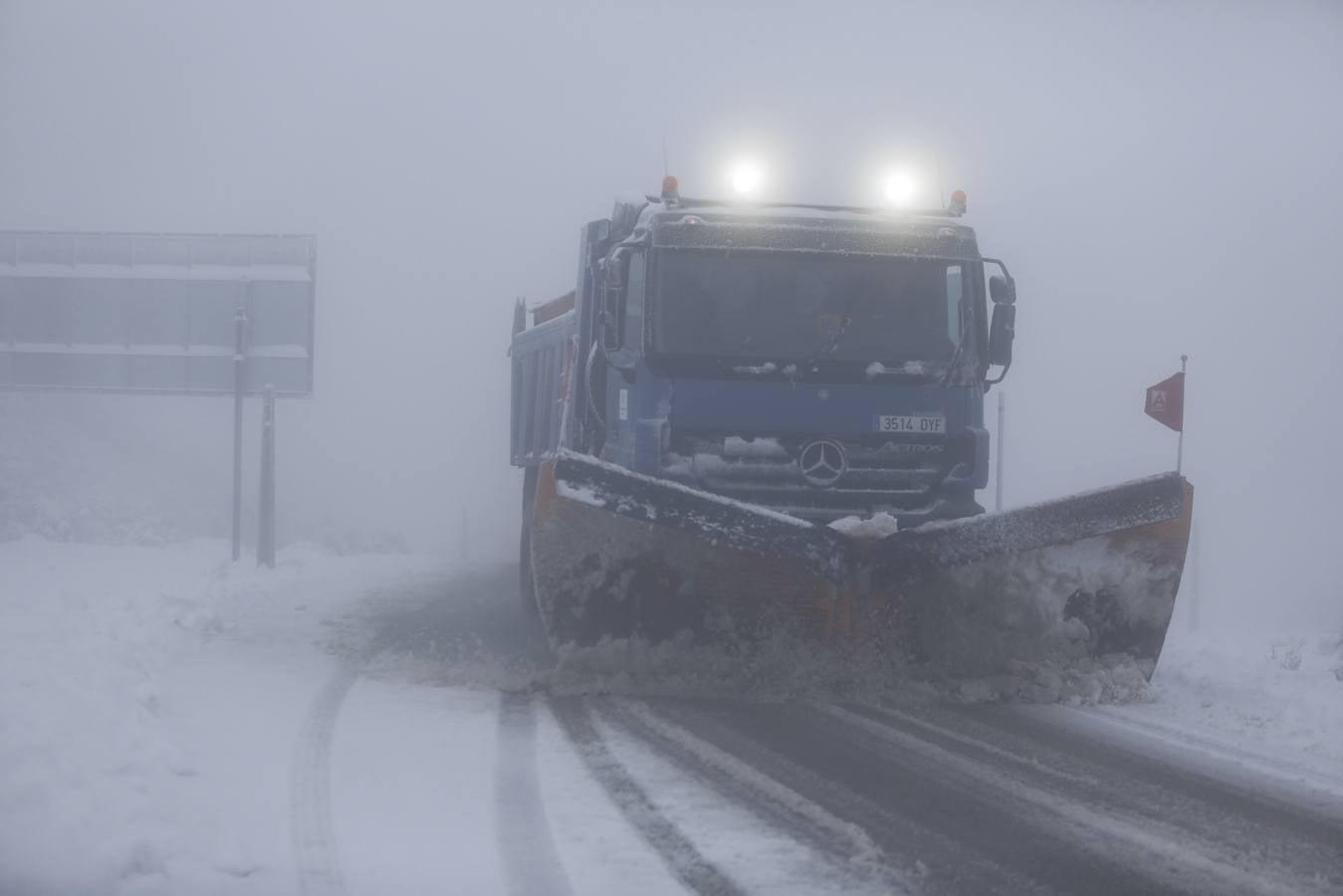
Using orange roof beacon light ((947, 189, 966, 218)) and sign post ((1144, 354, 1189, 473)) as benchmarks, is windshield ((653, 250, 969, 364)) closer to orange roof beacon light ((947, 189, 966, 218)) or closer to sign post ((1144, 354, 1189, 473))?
orange roof beacon light ((947, 189, 966, 218))

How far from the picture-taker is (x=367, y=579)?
643 inches

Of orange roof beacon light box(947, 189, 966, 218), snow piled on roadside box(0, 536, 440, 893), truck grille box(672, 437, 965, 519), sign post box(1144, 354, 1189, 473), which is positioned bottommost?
snow piled on roadside box(0, 536, 440, 893)

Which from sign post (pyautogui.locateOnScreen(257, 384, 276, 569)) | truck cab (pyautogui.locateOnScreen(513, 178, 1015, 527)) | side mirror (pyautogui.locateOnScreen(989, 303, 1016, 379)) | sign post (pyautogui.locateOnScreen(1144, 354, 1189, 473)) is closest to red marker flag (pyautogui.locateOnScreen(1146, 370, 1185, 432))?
sign post (pyautogui.locateOnScreen(1144, 354, 1189, 473))

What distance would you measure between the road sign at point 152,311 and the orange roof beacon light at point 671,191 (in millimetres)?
18840

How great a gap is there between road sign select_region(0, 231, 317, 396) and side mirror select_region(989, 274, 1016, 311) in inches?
789

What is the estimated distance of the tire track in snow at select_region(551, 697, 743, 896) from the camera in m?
4.44

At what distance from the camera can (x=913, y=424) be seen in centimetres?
856

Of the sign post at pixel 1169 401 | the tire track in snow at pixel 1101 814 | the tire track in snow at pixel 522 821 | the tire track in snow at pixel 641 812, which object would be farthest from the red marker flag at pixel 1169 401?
the tire track in snow at pixel 522 821

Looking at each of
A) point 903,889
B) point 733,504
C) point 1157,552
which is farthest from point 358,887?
point 1157,552

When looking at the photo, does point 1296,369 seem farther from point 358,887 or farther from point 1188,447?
point 358,887

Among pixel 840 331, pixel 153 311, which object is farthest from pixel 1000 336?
pixel 153 311

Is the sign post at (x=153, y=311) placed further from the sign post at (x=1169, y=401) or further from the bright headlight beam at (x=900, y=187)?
the sign post at (x=1169, y=401)

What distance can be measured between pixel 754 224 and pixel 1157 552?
2.94 meters

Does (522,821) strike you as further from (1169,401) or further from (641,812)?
(1169,401)
